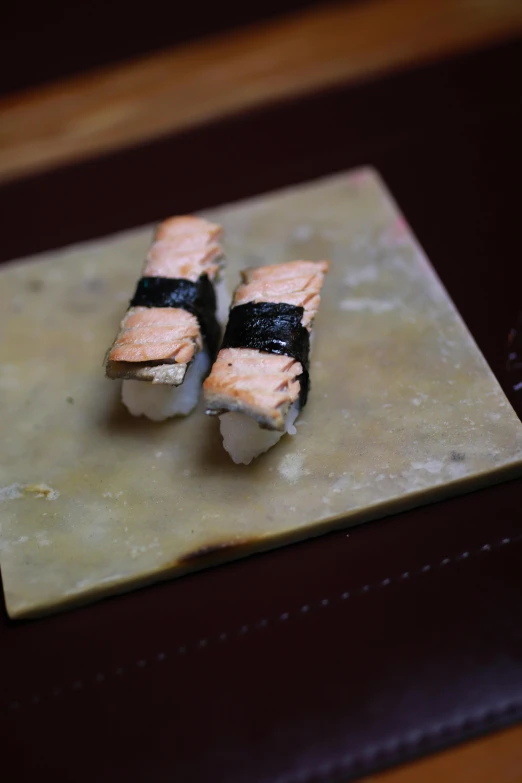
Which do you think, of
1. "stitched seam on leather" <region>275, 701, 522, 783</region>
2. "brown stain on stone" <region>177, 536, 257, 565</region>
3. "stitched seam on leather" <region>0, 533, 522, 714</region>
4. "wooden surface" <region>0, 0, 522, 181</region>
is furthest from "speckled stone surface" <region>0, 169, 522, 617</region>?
"wooden surface" <region>0, 0, 522, 181</region>

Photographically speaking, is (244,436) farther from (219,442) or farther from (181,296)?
(181,296)

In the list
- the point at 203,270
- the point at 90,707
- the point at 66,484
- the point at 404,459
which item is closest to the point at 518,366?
the point at 404,459

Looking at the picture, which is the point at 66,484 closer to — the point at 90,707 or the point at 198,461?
the point at 198,461

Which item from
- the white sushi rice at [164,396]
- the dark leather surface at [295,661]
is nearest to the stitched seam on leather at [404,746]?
the dark leather surface at [295,661]

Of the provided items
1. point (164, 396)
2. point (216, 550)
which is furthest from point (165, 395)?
point (216, 550)

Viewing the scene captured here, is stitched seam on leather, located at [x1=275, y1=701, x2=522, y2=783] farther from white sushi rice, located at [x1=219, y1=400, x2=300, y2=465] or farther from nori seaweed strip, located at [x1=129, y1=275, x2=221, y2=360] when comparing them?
nori seaweed strip, located at [x1=129, y1=275, x2=221, y2=360]
